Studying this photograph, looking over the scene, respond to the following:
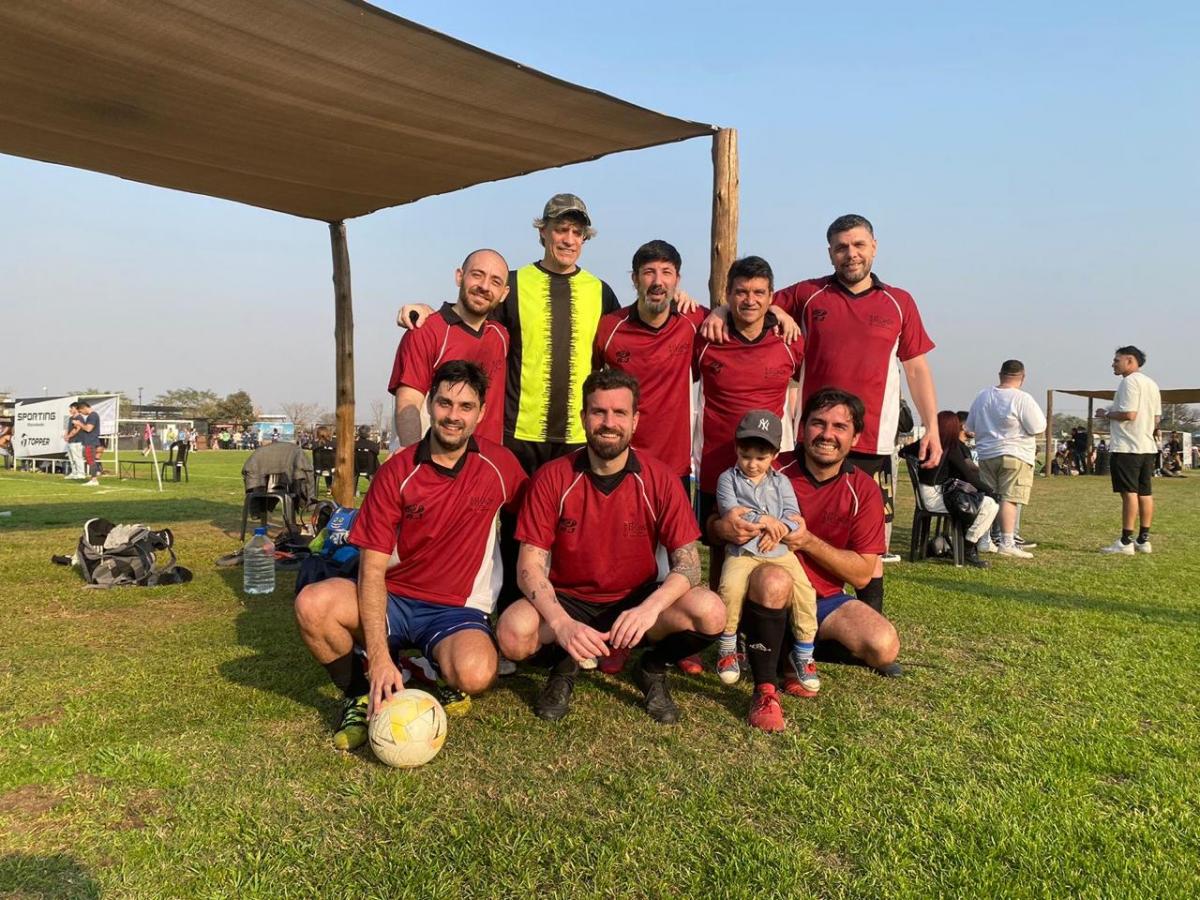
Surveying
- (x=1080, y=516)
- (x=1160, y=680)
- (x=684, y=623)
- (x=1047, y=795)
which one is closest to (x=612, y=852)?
(x=684, y=623)

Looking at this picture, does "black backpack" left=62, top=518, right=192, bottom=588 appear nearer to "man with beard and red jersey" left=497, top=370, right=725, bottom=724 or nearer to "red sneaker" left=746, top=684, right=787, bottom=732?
"man with beard and red jersey" left=497, top=370, right=725, bottom=724

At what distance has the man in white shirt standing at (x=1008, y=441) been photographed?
26.5 feet

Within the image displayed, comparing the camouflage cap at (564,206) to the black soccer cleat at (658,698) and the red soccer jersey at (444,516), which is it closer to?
the red soccer jersey at (444,516)

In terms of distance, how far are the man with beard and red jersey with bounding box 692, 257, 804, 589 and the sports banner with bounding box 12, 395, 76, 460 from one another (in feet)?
66.3

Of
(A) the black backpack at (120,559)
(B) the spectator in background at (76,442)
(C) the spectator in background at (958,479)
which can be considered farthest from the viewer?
(B) the spectator in background at (76,442)

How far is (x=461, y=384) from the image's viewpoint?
3.16m

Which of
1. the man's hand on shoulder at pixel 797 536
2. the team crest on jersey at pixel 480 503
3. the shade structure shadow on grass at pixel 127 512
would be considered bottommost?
the shade structure shadow on grass at pixel 127 512

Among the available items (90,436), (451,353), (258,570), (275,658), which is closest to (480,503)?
(451,353)

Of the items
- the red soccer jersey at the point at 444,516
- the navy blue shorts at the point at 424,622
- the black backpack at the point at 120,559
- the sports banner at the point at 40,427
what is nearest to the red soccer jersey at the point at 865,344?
the red soccer jersey at the point at 444,516

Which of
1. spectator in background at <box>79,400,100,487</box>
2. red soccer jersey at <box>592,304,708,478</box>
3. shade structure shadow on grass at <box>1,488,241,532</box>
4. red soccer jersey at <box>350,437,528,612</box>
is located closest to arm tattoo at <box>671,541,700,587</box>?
red soccer jersey at <box>592,304,708,478</box>

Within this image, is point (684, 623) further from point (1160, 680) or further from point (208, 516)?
point (208, 516)

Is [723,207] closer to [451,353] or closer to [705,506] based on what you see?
[705,506]

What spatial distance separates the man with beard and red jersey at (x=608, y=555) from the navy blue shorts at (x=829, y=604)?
56 cm

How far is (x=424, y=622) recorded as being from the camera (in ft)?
10.8
